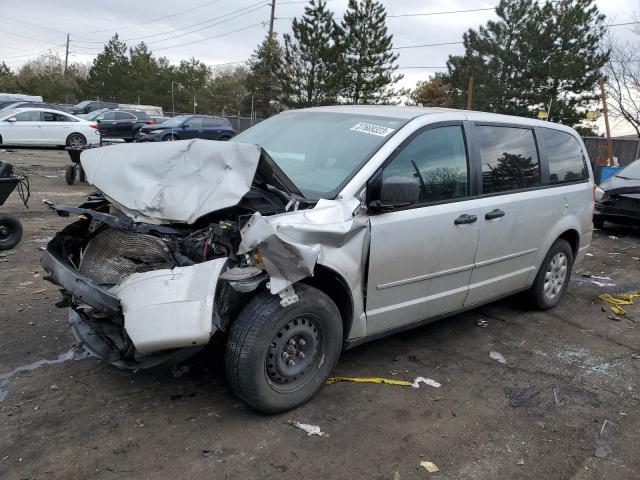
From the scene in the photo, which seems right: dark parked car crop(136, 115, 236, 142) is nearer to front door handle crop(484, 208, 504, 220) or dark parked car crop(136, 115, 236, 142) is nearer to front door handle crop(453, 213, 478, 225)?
front door handle crop(484, 208, 504, 220)

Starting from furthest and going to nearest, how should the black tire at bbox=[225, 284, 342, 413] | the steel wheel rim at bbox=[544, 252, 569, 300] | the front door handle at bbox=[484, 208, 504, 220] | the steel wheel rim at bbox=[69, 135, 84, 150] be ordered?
the steel wheel rim at bbox=[69, 135, 84, 150] → the steel wheel rim at bbox=[544, 252, 569, 300] → the front door handle at bbox=[484, 208, 504, 220] → the black tire at bbox=[225, 284, 342, 413]

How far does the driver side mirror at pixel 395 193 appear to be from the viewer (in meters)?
3.30

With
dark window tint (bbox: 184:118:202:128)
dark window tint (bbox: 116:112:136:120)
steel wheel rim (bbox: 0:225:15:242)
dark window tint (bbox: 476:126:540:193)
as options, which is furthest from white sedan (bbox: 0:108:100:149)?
dark window tint (bbox: 476:126:540:193)

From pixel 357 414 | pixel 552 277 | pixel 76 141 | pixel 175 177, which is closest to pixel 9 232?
pixel 175 177

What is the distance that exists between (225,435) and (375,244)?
4.75 ft

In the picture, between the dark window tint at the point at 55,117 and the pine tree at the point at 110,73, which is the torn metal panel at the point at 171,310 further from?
the pine tree at the point at 110,73

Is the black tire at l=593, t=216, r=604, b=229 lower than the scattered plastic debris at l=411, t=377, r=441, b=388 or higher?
higher

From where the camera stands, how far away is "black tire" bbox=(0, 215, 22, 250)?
6.48 metres

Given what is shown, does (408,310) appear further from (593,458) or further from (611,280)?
(611,280)

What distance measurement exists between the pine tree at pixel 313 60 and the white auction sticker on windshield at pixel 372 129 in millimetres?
31915

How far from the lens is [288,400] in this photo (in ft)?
10.7

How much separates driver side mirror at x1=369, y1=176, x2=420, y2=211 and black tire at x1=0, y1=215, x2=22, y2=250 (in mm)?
5101

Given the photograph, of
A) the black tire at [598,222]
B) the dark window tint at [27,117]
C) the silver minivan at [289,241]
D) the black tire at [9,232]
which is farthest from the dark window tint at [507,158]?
the dark window tint at [27,117]

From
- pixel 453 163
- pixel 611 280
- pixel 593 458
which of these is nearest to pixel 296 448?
pixel 593 458
